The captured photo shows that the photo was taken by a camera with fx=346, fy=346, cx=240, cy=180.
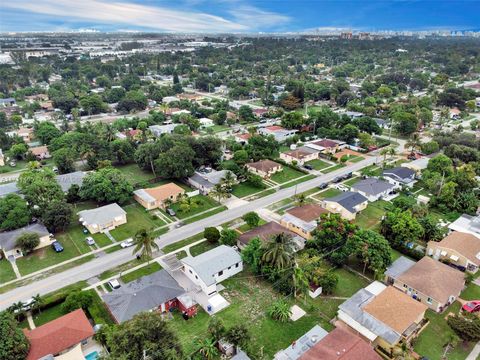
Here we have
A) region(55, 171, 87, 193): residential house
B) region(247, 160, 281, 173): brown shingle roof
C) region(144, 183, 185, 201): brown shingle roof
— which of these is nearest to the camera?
region(144, 183, 185, 201): brown shingle roof

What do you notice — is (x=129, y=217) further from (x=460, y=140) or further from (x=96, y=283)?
(x=460, y=140)

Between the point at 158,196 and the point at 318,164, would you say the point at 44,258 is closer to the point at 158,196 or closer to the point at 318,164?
the point at 158,196

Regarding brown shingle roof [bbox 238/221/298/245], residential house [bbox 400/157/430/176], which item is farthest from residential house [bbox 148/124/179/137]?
residential house [bbox 400/157/430/176]

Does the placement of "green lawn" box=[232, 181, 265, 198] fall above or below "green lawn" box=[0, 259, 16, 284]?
above

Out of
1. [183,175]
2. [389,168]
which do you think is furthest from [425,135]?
[183,175]

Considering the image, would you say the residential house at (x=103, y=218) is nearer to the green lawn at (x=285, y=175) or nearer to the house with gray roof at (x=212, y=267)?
the house with gray roof at (x=212, y=267)

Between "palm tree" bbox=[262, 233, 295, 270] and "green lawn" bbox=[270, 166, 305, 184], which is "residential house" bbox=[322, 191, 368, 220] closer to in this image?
"green lawn" bbox=[270, 166, 305, 184]

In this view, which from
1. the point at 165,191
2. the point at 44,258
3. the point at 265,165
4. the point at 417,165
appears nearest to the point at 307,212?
the point at 265,165

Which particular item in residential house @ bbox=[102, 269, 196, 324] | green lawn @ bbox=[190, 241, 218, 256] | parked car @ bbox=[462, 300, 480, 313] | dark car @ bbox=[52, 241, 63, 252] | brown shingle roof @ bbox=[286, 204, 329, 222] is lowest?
dark car @ bbox=[52, 241, 63, 252]
